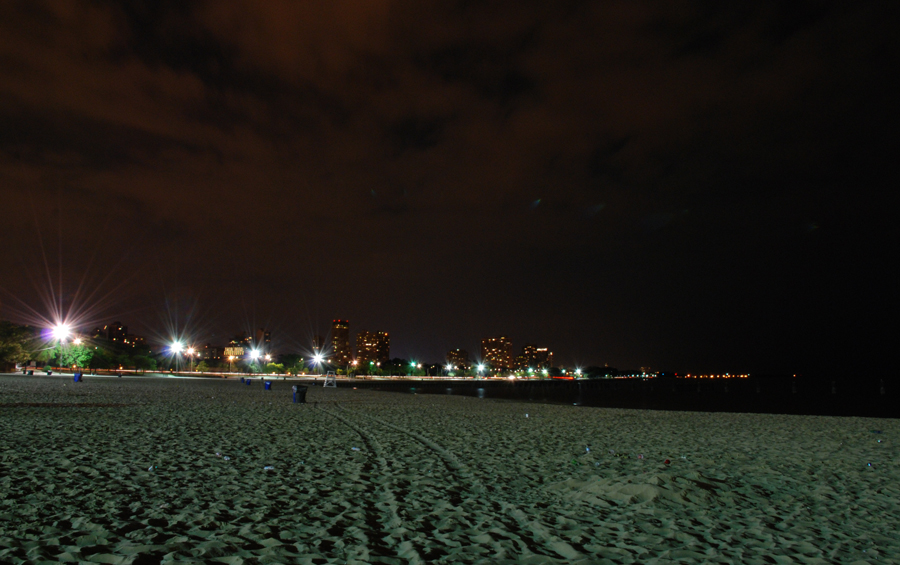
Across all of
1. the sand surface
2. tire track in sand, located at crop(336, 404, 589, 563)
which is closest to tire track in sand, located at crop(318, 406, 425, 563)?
the sand surface

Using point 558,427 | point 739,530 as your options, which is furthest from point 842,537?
point 558,427

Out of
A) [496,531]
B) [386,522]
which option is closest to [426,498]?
[386,522]

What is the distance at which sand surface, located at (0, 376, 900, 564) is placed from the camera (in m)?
5.48

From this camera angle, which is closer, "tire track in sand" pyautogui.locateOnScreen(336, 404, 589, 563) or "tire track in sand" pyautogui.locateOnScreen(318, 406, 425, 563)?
"tire track in sand" pyautogui.locateOnScreen(318, 406, 425, 563)

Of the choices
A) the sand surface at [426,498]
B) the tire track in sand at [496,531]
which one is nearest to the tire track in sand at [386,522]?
the sand surface at [426,498]

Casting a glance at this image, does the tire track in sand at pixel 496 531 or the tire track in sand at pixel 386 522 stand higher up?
the tire track in sand at pixel 386 522

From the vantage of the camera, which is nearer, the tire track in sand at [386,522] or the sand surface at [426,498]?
the tire track in sand at [386,522]

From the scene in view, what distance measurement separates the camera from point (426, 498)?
756 cm

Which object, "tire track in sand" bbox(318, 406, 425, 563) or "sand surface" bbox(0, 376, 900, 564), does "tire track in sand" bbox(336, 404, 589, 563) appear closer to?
"sand surface" bbox(0, 376, 900, 564)

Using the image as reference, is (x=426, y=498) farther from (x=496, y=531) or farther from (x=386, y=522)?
(x=496, y=531)

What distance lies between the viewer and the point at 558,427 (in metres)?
17.5

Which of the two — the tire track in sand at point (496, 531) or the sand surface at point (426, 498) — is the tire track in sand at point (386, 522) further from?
the tire track in sand at point (496, 531)

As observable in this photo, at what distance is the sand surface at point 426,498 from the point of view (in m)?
5.48

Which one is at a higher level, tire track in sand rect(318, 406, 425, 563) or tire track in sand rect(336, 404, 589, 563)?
tire track in sand rect(318, 406, 425, 563)
